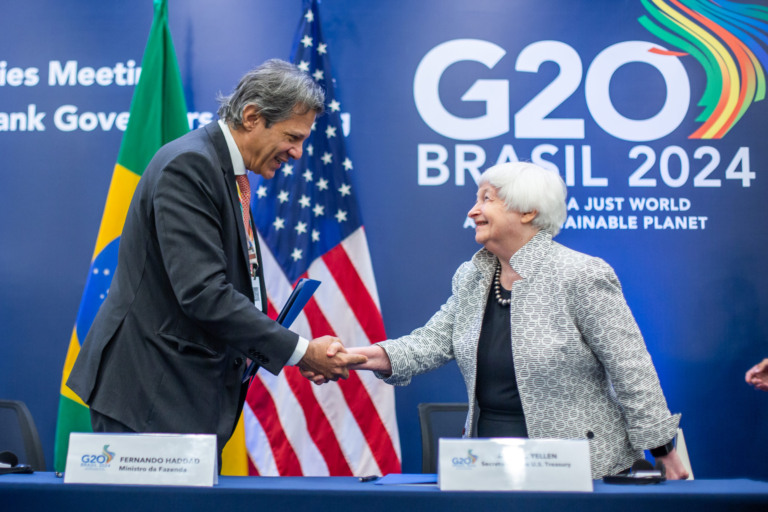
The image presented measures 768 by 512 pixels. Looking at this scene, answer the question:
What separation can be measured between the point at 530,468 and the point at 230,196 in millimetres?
1061

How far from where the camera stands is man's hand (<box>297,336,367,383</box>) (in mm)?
2051

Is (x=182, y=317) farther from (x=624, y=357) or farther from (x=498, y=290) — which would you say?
(x=624, y=357)

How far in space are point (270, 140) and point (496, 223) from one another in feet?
2.28

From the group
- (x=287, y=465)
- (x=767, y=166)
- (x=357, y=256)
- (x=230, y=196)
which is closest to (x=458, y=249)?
(x=357, y=256)

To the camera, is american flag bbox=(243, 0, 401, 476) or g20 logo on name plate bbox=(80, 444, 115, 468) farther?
american flag bbox=(243, 0, 401, 476)

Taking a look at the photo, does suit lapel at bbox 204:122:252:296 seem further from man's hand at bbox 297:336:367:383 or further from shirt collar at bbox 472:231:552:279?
shirt collar at bbox 472:231:552:279

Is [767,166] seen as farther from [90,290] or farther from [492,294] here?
[90,290]

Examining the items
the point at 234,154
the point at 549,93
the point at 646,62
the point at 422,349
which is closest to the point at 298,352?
the point at 422,349

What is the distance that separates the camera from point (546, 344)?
1895 millimetres

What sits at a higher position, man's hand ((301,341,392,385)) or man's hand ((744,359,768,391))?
man's hand ((301,341,392,385))

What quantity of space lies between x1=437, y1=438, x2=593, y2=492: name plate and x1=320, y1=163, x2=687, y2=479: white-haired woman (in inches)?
24.3

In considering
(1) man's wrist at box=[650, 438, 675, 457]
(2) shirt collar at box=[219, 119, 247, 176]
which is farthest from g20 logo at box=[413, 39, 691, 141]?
(1) man's wrist at box=[650, 438, 675, 457]

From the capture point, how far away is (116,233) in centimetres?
328

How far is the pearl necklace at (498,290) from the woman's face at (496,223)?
0.07 meters
